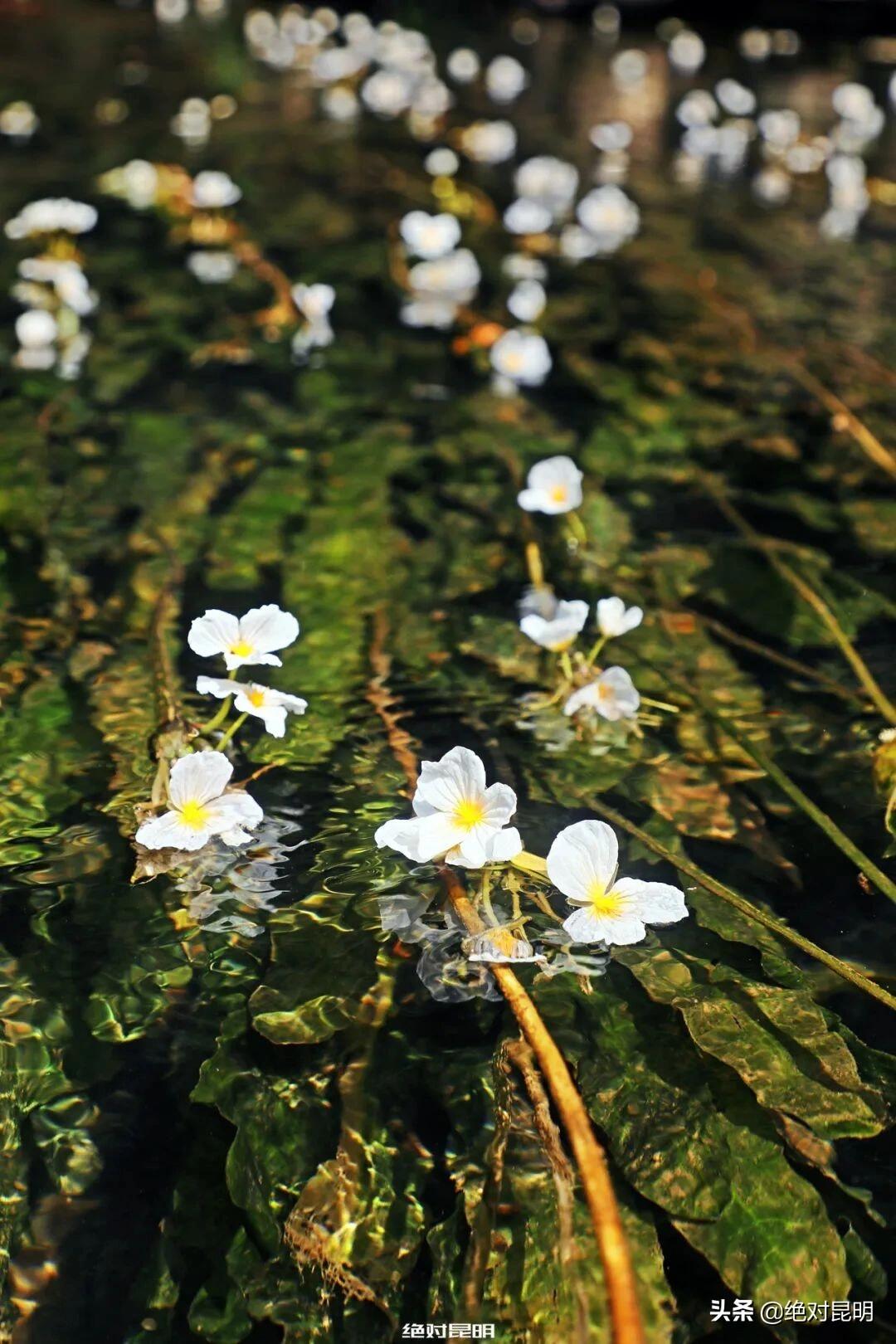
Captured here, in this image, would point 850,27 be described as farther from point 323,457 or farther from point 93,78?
point 323,457

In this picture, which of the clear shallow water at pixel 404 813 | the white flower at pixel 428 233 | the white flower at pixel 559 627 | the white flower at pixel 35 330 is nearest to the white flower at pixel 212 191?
the clear shallow water at pixel 404 813

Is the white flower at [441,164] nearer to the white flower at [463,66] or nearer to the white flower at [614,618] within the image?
the white flower at [463,66]

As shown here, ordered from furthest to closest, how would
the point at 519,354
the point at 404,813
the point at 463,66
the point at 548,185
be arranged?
the point at 463,66 → the point at 548,185 → the point at 519,354 → the point at 404,813

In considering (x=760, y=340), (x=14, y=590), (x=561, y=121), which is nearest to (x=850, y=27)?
(x=561, y=121)

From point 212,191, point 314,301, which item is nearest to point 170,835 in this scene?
point 314,301

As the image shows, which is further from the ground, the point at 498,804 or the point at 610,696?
the point at 498,804

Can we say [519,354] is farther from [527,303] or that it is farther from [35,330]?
[35,330]
